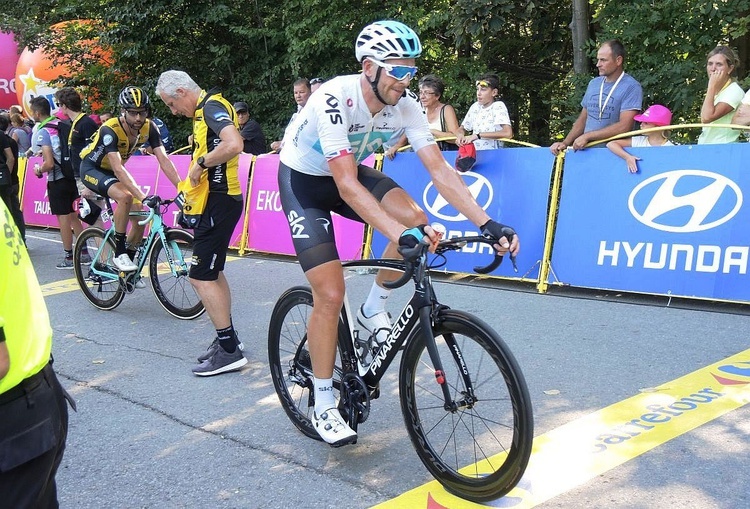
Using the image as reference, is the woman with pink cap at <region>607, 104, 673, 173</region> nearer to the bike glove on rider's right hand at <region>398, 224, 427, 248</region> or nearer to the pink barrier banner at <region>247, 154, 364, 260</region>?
the pink barrier banner at <region>247, 154, 364, 260</region>

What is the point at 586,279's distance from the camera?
7.16 metres

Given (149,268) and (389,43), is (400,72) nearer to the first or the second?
(389,43)

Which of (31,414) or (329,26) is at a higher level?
(329,26)

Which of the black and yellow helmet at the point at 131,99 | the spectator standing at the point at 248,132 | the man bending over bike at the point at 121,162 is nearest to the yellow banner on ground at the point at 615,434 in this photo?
the man bending over bike at the point at 121,162

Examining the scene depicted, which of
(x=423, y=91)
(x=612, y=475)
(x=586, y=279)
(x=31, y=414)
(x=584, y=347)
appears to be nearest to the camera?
(x=31, y=414)

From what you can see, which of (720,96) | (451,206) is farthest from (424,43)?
(720,96)

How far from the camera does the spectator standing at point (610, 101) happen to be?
295 inches

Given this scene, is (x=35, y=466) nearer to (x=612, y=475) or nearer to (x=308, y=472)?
(x=308, y=472)

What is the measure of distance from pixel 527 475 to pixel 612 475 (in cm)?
38

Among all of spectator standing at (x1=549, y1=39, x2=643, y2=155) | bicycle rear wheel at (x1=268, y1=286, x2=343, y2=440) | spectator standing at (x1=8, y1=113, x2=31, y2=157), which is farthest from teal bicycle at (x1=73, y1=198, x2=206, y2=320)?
spectator standing at (x1=8, y1=113, x2=31, y2=157)

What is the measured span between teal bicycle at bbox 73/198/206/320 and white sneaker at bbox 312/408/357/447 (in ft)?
10.3

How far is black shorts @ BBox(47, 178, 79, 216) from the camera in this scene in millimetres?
9820

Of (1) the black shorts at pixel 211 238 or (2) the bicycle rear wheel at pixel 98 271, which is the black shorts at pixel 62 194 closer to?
(2) the bicycle rear wheel at pixel 98 271

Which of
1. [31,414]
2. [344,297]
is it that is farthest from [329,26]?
[31,414]
